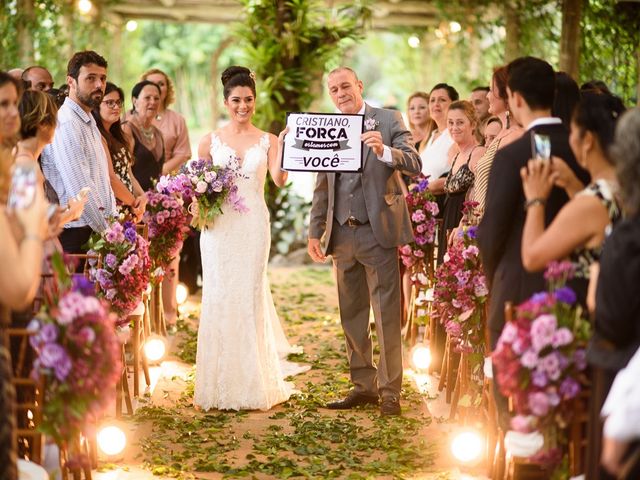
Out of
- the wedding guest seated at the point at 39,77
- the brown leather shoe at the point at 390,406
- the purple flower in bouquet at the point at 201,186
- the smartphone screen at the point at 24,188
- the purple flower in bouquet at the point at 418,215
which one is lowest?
the brown leather shoe at the point at 390,406

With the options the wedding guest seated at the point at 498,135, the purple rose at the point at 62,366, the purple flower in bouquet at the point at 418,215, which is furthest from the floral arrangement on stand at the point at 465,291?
the purple rose at the point at 62,366

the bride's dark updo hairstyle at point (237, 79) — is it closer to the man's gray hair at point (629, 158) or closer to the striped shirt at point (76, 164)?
the striped shirt at point (76, 164)

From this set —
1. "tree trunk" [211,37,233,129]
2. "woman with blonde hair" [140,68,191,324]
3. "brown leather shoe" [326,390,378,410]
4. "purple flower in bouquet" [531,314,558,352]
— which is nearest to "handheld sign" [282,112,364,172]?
"brown leather shoe" [326,390,378,410]

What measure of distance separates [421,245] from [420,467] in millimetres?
2758

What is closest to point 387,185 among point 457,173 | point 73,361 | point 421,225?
point 457,173

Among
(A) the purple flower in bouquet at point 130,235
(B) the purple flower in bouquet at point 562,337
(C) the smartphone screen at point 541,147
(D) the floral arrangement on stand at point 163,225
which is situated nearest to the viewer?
(B) the purple flower in bouquet at point 562,337

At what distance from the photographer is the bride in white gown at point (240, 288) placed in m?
7.00

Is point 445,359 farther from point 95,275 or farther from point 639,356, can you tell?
point 639,356

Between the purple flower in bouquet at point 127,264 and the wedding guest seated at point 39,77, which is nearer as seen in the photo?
the purple flower in bouquet at point 127,264

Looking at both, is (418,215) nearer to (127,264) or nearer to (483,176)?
(483,176)

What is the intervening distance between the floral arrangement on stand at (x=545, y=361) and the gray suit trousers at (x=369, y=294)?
274 centimetres

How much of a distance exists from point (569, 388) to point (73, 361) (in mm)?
1922

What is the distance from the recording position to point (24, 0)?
12414 millimetres

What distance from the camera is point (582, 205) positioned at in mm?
3863
